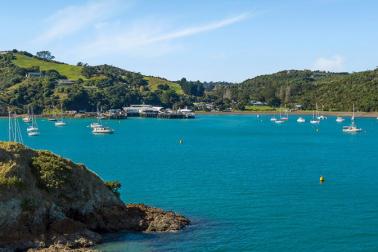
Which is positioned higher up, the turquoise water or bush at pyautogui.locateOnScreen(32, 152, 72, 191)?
bush at pyautogui.locateOnScreen(32, 152, 72, 191)

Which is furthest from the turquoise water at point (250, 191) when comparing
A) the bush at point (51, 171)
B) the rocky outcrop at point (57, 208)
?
the bush at point (51, 171)

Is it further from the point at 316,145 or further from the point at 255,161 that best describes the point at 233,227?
the point at 316,145

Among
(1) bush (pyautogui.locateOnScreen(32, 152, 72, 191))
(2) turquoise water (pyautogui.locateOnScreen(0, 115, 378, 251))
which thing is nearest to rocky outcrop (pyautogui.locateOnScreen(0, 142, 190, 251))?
(1) bush (pyautogui.locateOnScreen(32, 152, 72, 191))

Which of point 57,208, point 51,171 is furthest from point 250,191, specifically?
point 57,208

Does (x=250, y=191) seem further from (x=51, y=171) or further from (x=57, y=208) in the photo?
(x=57, y=208)

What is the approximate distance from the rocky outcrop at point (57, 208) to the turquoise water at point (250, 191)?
2.45 meters

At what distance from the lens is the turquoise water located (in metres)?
50.5

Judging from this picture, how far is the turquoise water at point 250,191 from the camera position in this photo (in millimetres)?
50531

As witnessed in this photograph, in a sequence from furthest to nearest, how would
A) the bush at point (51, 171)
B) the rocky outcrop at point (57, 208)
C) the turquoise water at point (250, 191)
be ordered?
the bush at point (51, 171)
the turquoise water at point (250, 191)
the rocky outcrop at point (57, 208)

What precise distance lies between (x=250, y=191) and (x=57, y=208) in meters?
31.5

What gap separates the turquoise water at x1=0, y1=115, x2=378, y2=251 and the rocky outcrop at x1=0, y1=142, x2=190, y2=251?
8.04 feet

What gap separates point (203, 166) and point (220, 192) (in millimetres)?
29259

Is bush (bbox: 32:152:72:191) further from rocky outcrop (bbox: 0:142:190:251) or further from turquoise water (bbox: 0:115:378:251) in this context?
turquoise water (bbox: 0:115:378:251)

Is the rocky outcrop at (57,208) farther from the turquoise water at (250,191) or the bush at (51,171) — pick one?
the turquoise water at (250,191)
